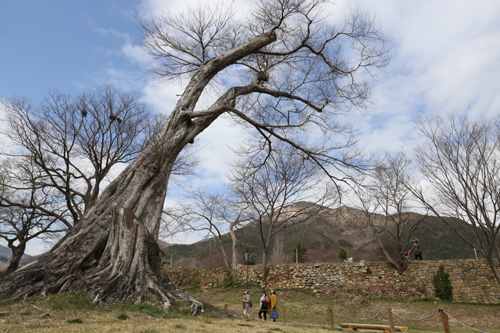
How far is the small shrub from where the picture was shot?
46.2 ft

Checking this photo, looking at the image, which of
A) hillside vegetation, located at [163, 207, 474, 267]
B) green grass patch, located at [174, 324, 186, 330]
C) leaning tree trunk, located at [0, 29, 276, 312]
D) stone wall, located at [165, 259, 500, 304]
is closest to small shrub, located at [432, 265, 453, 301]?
stone wall, located at [165, 259, 500, 304]

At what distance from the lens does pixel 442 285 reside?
1434cm

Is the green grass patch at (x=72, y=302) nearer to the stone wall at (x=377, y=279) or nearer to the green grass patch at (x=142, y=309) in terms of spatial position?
the green grass patch at (x=142, y=309)

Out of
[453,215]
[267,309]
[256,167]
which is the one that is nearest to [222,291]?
[267,309]

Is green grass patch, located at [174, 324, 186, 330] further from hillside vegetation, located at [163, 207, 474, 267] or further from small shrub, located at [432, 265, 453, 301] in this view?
hillside vegetation, located at [163, 207, 474, 267]

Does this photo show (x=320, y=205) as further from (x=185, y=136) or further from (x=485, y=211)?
(x=185, y=136)

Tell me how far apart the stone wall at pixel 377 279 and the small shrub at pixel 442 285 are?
0.25m

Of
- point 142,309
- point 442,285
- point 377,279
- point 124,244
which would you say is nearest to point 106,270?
point 124,244

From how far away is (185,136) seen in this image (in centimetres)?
784

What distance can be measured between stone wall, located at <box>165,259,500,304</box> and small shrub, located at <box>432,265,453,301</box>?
9.8 inches

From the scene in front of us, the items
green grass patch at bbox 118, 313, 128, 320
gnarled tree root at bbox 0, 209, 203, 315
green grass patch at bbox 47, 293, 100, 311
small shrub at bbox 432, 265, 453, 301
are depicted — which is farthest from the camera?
small shrub at bbox 432, 265, 453, 301

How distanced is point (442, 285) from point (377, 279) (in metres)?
2.83

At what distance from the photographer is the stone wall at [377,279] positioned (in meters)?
14.0

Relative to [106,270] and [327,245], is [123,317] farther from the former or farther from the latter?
[327,245]
